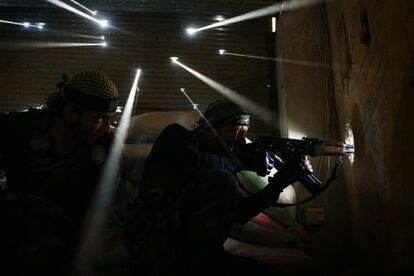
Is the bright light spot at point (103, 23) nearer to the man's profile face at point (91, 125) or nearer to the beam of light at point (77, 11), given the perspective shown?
the beam of light at point (77, 11)

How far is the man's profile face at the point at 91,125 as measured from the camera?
2.35m

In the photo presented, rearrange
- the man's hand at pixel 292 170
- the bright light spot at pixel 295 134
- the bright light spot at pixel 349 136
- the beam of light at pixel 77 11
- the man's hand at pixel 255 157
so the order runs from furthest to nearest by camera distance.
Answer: the beam of light at pixel 77 11 → the bright light spot at pixel 295 134 → the bright light spot at pixel 349 136 → the man's hand at pixel 255 157 → the man's hand at pixel 292 170

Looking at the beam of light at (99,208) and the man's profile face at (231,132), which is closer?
the beam of light at (99,208)

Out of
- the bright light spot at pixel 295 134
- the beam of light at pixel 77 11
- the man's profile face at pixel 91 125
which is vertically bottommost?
the bright light spot at pixel 295 134

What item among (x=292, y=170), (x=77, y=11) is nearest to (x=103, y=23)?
(x=77, y=11)

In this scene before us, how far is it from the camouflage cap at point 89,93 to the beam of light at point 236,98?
123 inches

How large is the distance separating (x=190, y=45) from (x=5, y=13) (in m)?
2.67

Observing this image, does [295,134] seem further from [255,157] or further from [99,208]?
[99,208]

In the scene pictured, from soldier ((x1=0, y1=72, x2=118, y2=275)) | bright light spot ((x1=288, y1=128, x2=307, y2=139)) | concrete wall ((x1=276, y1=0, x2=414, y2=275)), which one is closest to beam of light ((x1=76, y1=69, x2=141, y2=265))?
Answer: soldier ((x1=0, y1=72, x2=118, y2=275))

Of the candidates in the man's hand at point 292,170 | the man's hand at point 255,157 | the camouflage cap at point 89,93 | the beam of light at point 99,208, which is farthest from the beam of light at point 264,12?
the beam of light at point 99,208

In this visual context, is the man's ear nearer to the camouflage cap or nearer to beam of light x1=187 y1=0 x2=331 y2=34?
the camouflage cap

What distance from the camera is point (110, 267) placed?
8.50ft

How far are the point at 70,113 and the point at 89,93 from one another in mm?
199

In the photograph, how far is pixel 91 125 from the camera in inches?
94.0
